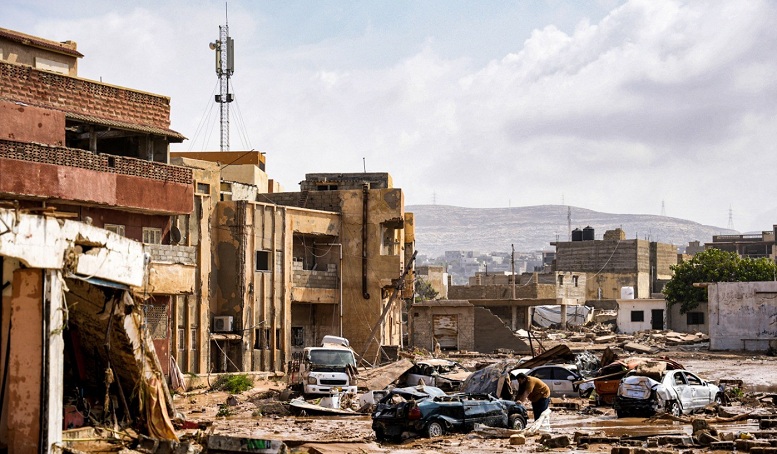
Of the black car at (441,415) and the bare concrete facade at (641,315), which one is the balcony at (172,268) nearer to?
the black car at (441,415)

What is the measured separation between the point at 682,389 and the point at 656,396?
1304 mm

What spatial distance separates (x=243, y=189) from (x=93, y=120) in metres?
15.5

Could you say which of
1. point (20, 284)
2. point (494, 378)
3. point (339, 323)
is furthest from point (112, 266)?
point (339, 323)

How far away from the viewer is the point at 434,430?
24062 millimetres

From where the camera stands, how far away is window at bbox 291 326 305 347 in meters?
49.4

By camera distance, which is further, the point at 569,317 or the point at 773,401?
the point at 569,317

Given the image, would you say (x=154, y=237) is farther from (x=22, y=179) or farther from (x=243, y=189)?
(x=243, y=189)

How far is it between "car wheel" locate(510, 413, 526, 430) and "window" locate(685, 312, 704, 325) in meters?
56.4

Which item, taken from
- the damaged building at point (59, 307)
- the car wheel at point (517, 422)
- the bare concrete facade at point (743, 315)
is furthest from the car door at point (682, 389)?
the bare concrete facade at point (743, 315)

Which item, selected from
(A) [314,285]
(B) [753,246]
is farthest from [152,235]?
(B) [753,246]

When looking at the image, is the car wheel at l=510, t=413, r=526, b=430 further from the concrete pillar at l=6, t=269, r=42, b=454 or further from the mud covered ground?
the concrete pillar at l=6, t=269, r=42, b=454

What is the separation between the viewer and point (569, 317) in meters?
84.6

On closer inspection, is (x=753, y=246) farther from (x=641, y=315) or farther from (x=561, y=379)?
(x=561, y=379)

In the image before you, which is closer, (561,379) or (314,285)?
(561,379)
